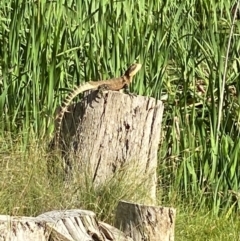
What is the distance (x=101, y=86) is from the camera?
511 centimetres

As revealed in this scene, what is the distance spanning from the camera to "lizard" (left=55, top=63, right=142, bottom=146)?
5.21 meters

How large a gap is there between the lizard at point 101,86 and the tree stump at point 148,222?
3.12 ft

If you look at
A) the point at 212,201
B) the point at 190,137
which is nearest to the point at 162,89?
the point at 190,137

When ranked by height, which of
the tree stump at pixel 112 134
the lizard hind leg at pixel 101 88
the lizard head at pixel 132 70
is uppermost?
the lizard head at pixel 132 70

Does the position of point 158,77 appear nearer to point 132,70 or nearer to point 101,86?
point 132,70

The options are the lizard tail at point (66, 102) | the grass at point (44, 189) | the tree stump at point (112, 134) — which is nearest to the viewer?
the grass at point (44, 189)

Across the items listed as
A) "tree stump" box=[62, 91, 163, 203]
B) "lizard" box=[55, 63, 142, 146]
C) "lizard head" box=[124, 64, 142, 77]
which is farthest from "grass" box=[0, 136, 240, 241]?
"lizard head" box=[124, 64, 142, 77]

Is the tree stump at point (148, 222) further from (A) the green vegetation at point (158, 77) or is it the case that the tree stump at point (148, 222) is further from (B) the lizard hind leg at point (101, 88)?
(A) the green vegetation at point (158, 77)

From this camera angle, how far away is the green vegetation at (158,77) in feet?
19.0

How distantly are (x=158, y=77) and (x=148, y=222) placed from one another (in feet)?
5.86

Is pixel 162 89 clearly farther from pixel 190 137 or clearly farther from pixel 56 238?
pixel 56 238

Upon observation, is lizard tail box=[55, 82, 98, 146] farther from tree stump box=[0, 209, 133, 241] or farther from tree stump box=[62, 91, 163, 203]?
tree stump box=[0, 209, 133, 241]

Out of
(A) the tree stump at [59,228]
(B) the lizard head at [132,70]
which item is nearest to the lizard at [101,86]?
(B) the lizard head at [132,70]

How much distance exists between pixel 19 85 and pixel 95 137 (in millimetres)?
1038
